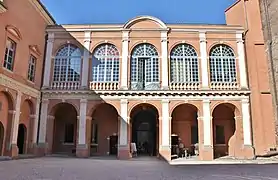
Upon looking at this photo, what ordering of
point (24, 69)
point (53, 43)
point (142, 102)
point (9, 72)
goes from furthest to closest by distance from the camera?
point (53, 43)
point (142, 102)
point (24, 69)
point (9, 72)

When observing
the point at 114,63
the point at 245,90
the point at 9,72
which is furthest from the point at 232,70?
the point at 9,72

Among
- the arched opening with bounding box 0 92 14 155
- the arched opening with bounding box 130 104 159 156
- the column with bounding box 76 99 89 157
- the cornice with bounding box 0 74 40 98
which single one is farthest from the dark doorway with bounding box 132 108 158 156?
the arched opening with bounding box 0 92 14 155

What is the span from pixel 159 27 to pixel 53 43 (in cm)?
867

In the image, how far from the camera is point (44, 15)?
2186cm

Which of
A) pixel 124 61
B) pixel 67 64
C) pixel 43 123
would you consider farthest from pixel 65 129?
pixel 124 61

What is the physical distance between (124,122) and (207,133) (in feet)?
20.3

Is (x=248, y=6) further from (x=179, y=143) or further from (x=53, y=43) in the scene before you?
(x=53, y=43)

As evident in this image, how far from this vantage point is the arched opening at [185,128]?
2308 cm

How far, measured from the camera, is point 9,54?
17234 millimetres

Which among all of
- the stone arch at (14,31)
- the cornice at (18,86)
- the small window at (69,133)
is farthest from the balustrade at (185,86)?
the stone arch at (14,31)

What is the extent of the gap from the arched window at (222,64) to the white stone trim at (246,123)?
2.18 meters

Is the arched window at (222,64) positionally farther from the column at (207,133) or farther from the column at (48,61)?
the column at (48,61)

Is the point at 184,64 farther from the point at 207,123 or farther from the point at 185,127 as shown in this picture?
the point at 185,127

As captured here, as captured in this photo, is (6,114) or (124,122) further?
(124,122)
